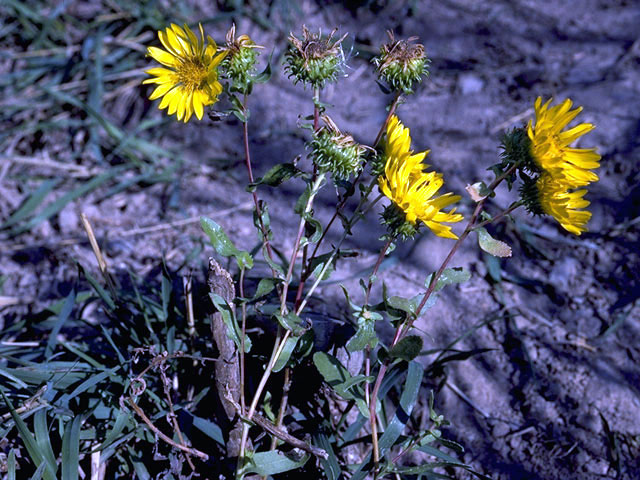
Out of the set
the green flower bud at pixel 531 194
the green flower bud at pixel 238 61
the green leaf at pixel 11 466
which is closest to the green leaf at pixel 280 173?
the green flower bud at pixel 238 61

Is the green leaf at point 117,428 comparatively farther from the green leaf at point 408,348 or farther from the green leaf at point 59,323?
the green leaf at point 408,348

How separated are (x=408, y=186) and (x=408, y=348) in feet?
1.46

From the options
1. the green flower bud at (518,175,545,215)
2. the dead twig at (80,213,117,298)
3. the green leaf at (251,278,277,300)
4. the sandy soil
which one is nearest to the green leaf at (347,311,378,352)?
the green leaf at (251,278,277,300)

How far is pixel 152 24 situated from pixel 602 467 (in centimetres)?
346

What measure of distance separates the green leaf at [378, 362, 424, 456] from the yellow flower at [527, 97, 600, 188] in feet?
2.85

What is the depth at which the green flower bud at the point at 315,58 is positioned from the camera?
→ 165 cm

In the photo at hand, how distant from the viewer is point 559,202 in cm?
163

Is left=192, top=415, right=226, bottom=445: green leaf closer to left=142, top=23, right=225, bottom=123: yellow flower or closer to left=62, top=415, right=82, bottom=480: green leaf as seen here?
left=62, top=415, right=82, bottom=480: green leaf

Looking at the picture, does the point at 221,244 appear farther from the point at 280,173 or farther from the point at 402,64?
the point at 402,64

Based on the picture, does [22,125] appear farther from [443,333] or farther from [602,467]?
[602,467]

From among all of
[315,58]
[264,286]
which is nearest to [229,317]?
[264,286]

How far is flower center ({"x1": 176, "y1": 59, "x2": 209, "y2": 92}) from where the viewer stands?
1775mm

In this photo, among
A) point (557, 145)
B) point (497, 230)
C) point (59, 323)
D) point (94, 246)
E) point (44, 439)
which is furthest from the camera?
point (497, 230)

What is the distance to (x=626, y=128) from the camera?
3.29m
